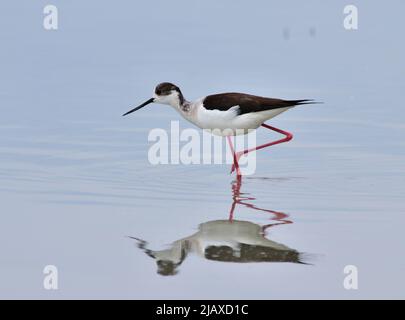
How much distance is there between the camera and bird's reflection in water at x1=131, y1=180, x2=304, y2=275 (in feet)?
23.5

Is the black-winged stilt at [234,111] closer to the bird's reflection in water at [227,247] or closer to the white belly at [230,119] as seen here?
the white belly at [230,119]

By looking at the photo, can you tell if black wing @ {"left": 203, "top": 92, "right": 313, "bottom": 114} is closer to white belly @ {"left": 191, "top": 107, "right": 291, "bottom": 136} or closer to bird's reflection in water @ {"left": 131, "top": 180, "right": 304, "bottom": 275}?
white belly @ {"left": 191, "top": 107, "right": 291, "bottom": 136}

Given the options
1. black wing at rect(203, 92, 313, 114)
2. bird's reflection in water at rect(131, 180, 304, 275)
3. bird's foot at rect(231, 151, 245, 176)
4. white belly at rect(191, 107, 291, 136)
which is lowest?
bird's reflection in water at rect(131, 180, 304, 275)

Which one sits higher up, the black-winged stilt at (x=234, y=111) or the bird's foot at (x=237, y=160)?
the black-winged stilt at (x=234, y=111)

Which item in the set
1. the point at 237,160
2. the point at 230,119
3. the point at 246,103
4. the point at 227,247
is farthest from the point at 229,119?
the point at 227,247

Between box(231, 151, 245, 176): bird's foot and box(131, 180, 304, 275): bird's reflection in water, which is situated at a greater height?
box(231, 151, 245, 176): bird's foot

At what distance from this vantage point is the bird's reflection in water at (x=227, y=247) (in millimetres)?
7172

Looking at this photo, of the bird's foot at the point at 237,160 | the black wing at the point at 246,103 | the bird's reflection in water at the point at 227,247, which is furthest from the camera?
the black wing at the point at 246,103

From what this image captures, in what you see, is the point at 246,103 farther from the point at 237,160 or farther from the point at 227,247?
the point at 227,247

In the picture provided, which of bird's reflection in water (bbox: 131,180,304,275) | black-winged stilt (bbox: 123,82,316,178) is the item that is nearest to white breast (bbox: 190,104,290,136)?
black-winged stilt (bbox: 123,82,316,178)

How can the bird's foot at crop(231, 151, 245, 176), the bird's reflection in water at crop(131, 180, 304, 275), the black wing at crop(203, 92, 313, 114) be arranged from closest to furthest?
the bird's reflection in water at crop(131, 180, 304, 275), the bird's foot at crop(231, 151, 245, 176), the black wing at crop(203, 92, 313, 114)

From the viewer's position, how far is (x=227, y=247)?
7.45 meters

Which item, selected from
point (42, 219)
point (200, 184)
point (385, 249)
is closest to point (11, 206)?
point (42, 219)

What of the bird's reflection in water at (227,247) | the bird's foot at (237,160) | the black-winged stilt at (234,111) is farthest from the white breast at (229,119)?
the bird's reflection in water at (227,247)
